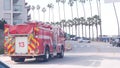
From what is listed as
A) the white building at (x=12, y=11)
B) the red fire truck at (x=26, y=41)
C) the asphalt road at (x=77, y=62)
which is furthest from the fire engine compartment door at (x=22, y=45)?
the white building at (x=12, y=11)

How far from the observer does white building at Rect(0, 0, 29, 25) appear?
60.5m


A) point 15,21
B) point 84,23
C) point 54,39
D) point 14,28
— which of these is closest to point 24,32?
point 14,28

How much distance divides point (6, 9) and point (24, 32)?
39.4 meters

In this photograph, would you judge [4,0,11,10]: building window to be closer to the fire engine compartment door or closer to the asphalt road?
the asphalt road

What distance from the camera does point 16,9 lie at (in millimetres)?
62031

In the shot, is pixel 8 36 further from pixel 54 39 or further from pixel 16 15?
pixel 16 15

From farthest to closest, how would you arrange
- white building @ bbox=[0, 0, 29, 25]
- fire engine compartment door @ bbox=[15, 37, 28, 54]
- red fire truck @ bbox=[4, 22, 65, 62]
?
white building @ bbox=[0, 0, 29, 25] < fire engine compartment door @ bbox=[15, 37, 28, 54] < red fire truck @ bbox=[4, 22, 65, 62]

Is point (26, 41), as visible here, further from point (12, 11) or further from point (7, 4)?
point (7, 4)

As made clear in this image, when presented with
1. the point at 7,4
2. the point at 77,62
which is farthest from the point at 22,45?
the point at 7,4

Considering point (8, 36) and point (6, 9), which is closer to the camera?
point (8, 36)

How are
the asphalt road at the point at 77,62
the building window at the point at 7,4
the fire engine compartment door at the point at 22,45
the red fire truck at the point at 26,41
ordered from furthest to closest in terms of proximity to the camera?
the building window at the point at 7,4, the fire engine compartment door at the point at 22,45, the red fire truck at the point at 26,41, the asphalt road at the point at 77,62

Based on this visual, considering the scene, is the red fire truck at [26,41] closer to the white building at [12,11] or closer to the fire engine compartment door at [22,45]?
the fire engine compartment door at [22,45]

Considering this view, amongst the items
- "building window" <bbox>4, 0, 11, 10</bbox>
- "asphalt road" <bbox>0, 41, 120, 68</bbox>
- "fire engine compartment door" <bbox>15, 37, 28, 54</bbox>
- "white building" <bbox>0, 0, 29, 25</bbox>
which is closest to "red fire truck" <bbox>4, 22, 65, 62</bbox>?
"fire engine compartment door" <bbox>15, 37, 28, 54</bbox>

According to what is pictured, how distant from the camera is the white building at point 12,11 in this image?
6050cm
